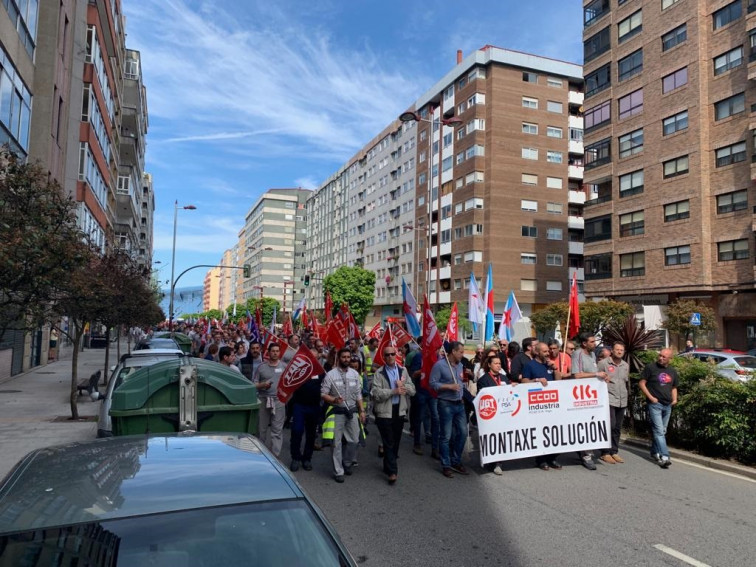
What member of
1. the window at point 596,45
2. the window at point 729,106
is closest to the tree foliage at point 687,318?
the window at point 729,106

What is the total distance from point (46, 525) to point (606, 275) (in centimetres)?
4285

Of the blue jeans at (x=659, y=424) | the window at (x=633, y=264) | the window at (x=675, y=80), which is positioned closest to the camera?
the blue jeans at (x=659, y=424)

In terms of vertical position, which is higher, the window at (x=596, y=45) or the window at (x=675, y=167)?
the window at (x=596, y=45)

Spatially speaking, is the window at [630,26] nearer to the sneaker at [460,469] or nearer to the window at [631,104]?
the window at [631,104]

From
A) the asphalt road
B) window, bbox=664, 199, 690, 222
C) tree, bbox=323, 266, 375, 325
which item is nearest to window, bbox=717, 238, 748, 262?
window, bbox=664, 199, 690, 222

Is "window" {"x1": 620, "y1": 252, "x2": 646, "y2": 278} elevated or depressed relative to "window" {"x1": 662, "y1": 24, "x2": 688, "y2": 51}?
depressed

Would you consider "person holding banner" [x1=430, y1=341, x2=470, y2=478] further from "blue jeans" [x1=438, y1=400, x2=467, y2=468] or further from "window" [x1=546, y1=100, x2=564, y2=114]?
"window" [x1=546, y1=100, x2=564, y2=114]

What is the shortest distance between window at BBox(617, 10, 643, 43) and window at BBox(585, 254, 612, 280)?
601 inches

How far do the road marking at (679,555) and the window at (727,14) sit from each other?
36.6 m

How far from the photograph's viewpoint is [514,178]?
57125 millimetres

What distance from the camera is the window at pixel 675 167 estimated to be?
35438 mm

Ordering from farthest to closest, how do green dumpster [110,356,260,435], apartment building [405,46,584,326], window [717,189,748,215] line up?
apartment building [405,46,584,326] → window [717,189,748,215] → green dumpster [110,356,260,435]

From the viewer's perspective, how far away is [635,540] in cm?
542

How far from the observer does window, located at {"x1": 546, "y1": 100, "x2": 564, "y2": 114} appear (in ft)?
195
